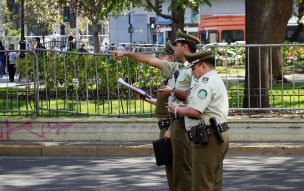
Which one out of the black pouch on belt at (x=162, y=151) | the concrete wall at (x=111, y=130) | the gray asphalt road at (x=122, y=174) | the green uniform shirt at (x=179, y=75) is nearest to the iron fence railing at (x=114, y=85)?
the concrete wall at (x=111, y=130)

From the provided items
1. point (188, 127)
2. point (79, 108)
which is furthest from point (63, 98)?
point (188, 127)

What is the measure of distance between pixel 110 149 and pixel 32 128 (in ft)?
5.40

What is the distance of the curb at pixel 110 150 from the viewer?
12.6m

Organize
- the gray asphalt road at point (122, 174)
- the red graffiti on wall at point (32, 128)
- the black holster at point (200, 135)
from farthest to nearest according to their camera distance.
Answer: the red graffiti on wall at point (32, 128)
the gray asphalt road at point (122, 174)
the black holster at point (200, 135)

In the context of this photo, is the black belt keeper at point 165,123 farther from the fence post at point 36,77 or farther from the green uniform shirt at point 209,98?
the fence post at point 36,77

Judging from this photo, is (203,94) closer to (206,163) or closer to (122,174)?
(206,163)

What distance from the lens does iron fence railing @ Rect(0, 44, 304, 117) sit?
1312 cm

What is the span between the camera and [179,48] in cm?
754

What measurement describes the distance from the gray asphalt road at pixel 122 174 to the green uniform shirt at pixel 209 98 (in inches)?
112

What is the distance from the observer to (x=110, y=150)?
41.7ft

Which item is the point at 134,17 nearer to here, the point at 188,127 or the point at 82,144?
the point at 82,144

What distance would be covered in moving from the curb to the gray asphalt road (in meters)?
0.23

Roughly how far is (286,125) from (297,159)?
104 cm

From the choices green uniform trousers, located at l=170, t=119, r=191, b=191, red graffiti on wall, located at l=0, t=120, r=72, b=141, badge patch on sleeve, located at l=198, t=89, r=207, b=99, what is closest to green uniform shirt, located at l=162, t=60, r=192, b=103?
green uniform trousers, located at l=170, t=119, r=191, b=191
